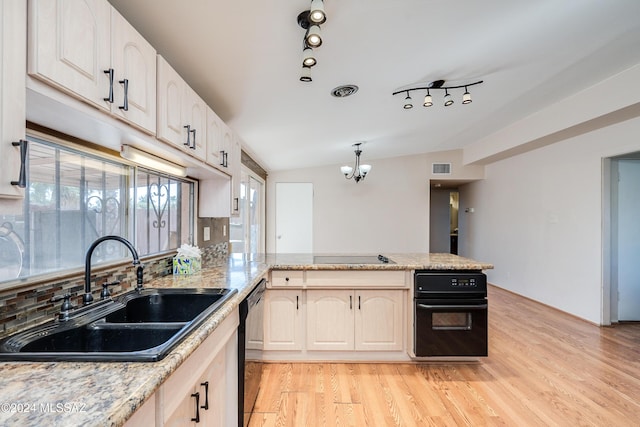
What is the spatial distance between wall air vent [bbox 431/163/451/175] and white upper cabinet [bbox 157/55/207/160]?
5.11m

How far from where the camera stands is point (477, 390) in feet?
7.11

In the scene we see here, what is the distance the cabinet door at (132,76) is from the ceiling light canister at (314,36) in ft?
2.34

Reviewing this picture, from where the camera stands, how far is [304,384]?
223 cm

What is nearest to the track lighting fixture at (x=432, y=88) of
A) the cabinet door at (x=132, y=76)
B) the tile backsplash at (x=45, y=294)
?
the cabinet door at (x=132, y=76)

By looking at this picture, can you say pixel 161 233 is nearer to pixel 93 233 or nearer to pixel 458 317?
pixel 93 233


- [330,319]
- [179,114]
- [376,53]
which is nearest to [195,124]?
[179,114]

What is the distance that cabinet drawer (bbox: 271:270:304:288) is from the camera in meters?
2.48

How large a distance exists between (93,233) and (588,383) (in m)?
3.52

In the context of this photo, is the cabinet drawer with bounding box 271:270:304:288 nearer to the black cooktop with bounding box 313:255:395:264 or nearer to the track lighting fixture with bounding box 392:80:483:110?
the black cooktop with bounding box 313:255:395:264

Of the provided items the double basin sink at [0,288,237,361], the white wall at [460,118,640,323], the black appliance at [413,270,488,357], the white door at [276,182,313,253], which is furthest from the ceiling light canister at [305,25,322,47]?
the white door at [276,182,313,253]

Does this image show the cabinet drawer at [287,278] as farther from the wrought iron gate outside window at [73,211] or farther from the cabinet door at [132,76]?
the cabinet door at [132,76]

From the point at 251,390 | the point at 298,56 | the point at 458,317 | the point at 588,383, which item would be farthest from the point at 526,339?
the point at 298,56

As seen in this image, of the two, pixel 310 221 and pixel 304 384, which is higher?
pixel 310 221

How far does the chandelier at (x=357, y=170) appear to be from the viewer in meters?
4.86
